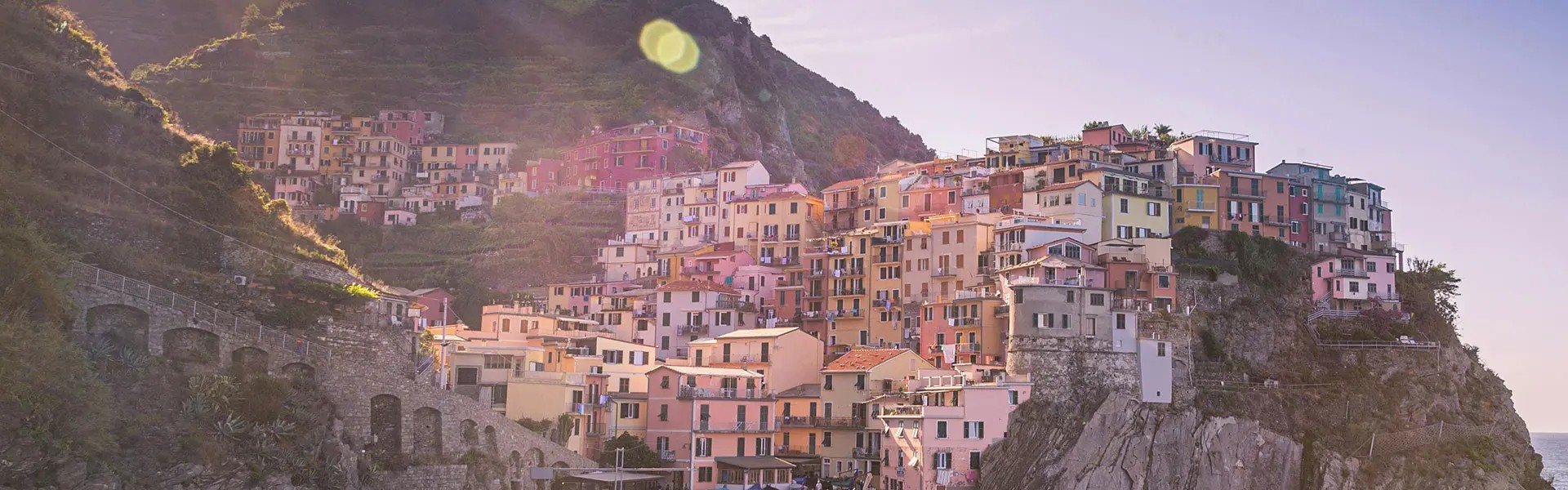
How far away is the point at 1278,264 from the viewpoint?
248ft

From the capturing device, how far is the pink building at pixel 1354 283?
75.4 metres

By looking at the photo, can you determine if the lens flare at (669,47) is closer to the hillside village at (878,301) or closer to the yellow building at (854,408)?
the hillside village at (878,301)

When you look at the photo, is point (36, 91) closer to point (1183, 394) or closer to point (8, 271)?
point (8, 271)

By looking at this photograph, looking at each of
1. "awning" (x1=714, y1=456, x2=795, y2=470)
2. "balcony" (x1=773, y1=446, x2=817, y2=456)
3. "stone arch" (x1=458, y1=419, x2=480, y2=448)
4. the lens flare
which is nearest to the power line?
"stone arch" (x1=458, y1=419, x2=480, y2=448)

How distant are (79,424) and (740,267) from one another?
48619mm

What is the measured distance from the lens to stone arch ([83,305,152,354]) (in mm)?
44375

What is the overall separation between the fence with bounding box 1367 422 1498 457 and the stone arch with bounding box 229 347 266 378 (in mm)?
47960

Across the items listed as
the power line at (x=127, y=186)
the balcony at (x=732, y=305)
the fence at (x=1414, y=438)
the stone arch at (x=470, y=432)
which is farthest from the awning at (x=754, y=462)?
the fence at (x=1414, y=438)

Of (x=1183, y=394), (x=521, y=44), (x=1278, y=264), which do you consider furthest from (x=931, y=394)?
(x=521, y=44)

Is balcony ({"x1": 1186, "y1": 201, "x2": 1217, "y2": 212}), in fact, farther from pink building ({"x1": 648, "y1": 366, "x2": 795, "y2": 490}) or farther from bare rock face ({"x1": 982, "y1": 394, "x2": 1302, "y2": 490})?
pink building ({"x1": 648, "y1": 366, "x2": 795, "y2": 490})

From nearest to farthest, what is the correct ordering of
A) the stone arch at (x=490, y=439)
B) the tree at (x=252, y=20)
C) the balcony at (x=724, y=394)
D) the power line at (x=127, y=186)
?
the power line at (x=127, y=186), the stone arch at (x=490, y=439), the balcony at (x=724, y=394), the tree at (x=252, y=20)

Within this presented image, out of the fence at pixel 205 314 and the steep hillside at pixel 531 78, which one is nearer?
the fence at pixel 205 314

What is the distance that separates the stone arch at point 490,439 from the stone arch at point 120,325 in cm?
1222

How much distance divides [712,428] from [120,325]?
87.6 ft
